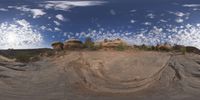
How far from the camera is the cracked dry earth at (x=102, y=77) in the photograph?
8.57m

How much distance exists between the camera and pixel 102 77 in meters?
9.11

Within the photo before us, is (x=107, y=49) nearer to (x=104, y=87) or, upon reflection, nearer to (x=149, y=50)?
(x=149, y=50)

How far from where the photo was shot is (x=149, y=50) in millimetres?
11602

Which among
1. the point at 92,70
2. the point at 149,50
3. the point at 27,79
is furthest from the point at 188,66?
the point at 27,79

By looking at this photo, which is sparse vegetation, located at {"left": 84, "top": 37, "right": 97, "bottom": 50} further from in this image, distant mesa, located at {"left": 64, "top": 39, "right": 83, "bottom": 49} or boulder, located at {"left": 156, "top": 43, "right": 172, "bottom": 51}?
boulder, located at {"left": 156, "top": 43, "right": 172, "bottom": 51}

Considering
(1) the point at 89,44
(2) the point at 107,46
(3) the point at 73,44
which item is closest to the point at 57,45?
(3) the point at 73,44

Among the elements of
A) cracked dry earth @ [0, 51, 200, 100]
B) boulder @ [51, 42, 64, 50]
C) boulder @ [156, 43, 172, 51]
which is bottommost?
cracked dry earth @ [0, 51, 200, 100]

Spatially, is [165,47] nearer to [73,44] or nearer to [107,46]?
[107,46]

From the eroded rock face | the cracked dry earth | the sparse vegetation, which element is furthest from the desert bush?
the eroded rock face

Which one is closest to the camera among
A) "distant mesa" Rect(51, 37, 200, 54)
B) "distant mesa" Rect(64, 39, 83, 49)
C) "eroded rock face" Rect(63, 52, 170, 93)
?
"eroded rock face" Rect(63, 52, 170, 93)

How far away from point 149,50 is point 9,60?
348 centimetres

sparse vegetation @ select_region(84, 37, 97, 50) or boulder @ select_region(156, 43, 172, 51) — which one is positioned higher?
sparse vegetation @ select_region(84, 37, 97, 50)

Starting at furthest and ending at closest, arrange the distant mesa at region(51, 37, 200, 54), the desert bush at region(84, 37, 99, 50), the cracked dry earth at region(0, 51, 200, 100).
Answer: the distant mesa at region(51, 37, 200, 54) < the desert bush at region(84, 37, 99, 50) < the cracked dry earth at region(0, 51, 200, 100)

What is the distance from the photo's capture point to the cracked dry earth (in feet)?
28.1
